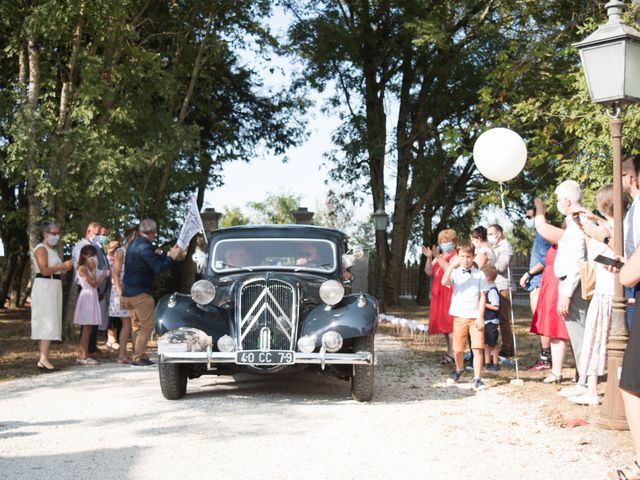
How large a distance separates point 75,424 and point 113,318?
22.2 ft

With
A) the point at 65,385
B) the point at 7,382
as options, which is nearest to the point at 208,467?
the point at 65,385

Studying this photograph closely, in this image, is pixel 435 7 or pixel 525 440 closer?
pixel 525 440

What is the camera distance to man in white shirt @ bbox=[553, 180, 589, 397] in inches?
335

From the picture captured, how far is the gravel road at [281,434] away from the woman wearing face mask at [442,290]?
171cm

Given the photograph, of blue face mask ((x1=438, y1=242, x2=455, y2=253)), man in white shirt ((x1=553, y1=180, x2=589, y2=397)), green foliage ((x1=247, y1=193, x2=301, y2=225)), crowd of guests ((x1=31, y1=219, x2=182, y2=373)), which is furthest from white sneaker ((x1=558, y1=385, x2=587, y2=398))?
green foliage ((x1=247, y1=193, x2=301, y2=225))

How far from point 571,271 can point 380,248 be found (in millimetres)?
20544

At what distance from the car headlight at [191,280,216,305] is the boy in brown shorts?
2743mm

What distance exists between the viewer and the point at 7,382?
401 inches

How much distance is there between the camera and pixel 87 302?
1213 centimetres

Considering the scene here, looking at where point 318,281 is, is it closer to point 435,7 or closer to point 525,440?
point 525,440

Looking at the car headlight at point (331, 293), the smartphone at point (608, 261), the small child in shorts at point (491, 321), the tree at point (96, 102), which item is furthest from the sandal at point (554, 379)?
the tree at point (96, 102)

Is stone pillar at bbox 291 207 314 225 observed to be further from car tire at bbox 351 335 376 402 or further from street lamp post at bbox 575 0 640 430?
street lamp post at bbox 575 0 640 430

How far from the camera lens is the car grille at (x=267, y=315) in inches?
337

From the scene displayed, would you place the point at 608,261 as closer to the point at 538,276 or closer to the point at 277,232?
the point at 277,232
